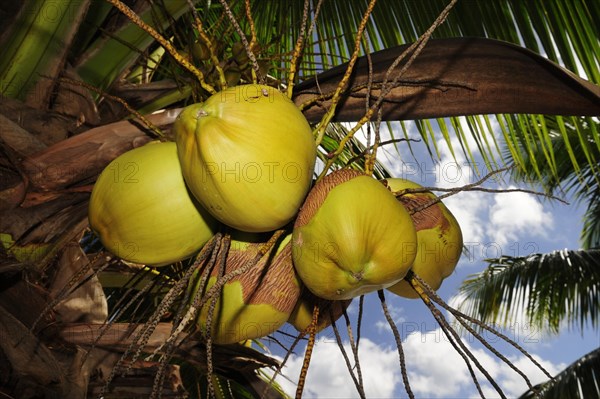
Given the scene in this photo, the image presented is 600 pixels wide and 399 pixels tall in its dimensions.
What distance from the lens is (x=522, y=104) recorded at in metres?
0.90

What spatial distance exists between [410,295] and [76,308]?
0.68 m

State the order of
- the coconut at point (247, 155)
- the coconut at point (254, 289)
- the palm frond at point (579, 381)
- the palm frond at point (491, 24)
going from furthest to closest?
the palm frond at point (579, 381)
the palm frond at point (491, 24)
the coconut at point (254, 289)
the coconut at point (247, 155)

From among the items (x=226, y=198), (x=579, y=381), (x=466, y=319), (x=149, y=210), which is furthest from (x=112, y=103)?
(x=579, y=381)

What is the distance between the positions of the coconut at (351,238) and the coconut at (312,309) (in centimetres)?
13

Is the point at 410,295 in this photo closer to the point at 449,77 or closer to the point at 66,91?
the point at 449,77

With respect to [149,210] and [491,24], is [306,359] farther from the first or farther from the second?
[491,24]

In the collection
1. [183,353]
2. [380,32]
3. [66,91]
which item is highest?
[380,32]

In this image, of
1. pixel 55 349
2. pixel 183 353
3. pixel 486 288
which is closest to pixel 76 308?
pixel 55 349

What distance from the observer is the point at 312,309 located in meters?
0.88

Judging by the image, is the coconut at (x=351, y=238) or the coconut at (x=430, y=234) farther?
the coconut at (x=430, y=234)

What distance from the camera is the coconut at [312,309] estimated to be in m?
0.87

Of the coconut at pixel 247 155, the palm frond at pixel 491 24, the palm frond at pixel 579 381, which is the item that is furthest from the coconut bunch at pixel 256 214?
the palm frond at pixel 579 381

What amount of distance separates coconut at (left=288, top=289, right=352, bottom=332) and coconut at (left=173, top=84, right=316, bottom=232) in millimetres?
186

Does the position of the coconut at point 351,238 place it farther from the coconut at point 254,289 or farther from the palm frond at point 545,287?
the palm frond at point 545,287
